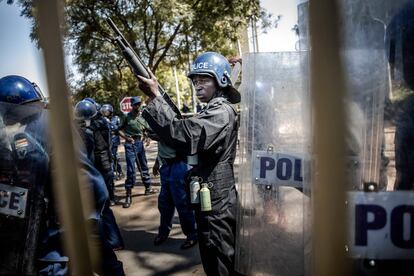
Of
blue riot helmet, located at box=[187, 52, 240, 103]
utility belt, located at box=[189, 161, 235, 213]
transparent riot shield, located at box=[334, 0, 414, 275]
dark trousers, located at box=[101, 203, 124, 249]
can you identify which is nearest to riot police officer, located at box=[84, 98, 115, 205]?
dark trousers, located at box=[101, 203, 124, 249]

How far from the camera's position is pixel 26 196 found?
1.46 metres

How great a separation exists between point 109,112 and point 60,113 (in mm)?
7302

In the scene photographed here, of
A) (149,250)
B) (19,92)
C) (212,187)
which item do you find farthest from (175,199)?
(19,92)

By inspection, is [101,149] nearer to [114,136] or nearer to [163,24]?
[114,136]

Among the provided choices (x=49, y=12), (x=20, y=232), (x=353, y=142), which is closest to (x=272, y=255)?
(x=353, y=142)

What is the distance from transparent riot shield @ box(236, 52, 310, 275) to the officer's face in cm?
45

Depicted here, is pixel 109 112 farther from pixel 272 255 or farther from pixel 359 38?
pixel 359 38

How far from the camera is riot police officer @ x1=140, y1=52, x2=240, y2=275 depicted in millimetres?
2023

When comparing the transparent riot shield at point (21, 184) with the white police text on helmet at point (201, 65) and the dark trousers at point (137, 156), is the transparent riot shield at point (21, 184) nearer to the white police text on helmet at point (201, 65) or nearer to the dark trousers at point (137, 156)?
the white police text on helmet at point (201, 65)

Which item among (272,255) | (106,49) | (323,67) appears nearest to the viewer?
(323,67)

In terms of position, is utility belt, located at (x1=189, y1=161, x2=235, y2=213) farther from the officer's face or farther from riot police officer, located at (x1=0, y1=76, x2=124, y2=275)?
riot police officer, located at (x1=0, y1=76, x2=124, y2=275)

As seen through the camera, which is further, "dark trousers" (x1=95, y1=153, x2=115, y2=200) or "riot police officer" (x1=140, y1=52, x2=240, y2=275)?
"dark trousers" (x1=95, y1=153, x2=115, y2=200)

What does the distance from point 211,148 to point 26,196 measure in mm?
1075

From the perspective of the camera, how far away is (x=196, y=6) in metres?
9.75
